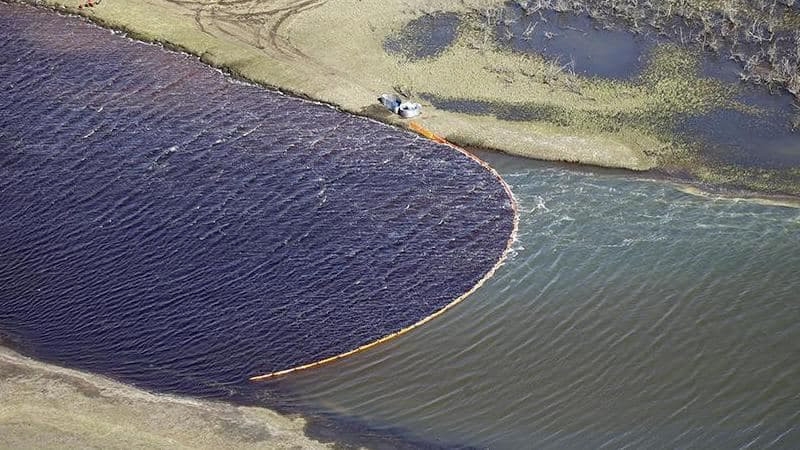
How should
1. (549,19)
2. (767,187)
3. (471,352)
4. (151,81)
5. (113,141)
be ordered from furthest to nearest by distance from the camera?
1. (549,19)
2. (151,81)
3. (113,141)
4. (767,187)
5. (471,352)

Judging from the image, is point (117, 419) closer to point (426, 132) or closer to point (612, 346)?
point (612, 346)

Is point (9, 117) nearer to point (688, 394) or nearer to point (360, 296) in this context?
point (360, 296)

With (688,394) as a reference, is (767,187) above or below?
above

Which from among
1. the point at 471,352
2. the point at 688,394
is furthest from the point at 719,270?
the point at 471,352

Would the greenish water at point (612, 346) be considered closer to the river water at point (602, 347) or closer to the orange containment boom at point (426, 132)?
the river water at point (602, 347)

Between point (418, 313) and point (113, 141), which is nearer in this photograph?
point (418, 313)

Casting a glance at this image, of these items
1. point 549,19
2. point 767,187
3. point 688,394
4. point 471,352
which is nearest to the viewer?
point 688,394

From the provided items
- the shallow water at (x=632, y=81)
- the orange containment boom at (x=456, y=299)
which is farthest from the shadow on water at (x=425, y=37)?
the orange containment boom at (x=456, y=299)

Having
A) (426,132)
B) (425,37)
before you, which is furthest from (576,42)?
(426,132)
